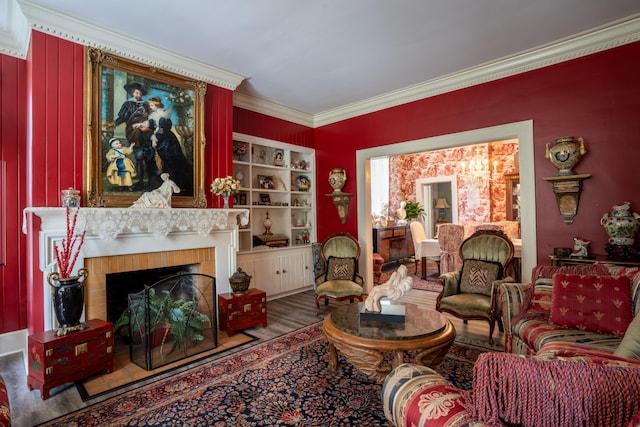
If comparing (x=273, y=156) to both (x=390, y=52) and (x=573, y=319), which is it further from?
(x=573, y=319)

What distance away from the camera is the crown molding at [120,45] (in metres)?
2.80

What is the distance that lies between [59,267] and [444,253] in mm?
5510

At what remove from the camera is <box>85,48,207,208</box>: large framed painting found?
3.09 metres

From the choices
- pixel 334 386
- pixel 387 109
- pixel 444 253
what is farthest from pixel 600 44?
pixel 334 386

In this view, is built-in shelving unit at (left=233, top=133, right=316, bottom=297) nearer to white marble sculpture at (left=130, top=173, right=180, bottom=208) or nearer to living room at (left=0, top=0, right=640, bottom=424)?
living room at (left=0, top=0, right=640, bottom=424)

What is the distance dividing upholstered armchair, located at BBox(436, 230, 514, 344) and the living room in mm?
284

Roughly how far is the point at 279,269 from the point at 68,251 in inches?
118

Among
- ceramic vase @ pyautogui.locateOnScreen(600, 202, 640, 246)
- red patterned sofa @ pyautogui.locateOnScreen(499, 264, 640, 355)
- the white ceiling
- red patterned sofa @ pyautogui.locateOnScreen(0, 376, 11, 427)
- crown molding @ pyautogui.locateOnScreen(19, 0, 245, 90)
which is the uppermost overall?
the white ceiling

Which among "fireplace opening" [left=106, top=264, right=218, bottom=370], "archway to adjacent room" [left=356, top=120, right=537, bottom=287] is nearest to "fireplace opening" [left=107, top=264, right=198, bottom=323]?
"fireplace opening" [left=106, top=264, right=218, bottom=370]

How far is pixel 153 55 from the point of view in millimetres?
3441

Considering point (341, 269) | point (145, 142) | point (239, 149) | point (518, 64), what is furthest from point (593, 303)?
point (239, 149)

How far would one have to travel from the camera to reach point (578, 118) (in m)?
3.42

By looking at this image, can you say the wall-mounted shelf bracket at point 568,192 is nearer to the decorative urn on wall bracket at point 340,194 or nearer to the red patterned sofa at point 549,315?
the red patterned sofa at point 549,315

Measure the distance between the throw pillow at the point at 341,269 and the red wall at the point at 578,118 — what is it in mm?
2146
